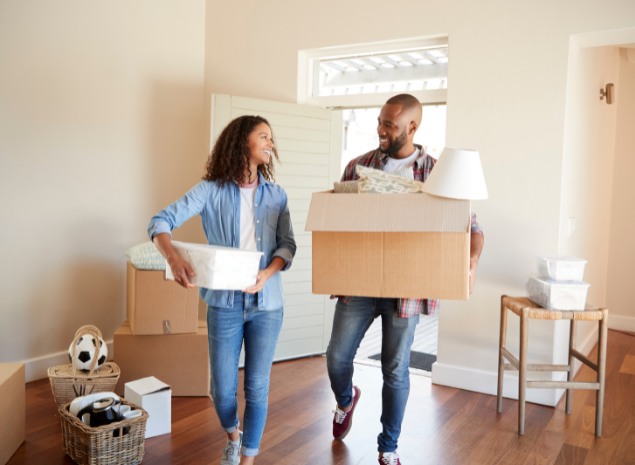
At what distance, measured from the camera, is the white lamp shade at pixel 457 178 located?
181 cm

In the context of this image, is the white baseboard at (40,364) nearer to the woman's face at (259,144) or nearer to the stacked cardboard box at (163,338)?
the stacked cardboard box at (163,338)

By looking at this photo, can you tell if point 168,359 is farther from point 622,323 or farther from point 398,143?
point 622,323

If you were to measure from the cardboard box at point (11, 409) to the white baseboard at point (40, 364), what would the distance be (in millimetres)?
906

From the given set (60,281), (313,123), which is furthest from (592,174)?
(60,281)

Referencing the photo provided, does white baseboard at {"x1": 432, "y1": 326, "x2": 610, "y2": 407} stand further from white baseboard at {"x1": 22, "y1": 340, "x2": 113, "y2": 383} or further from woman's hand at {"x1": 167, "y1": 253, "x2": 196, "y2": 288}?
white baseboard at {"x1": 22, "y1": 340, "x2": 113, "y2": 383}

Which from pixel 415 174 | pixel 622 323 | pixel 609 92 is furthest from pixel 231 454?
pixel 622 323

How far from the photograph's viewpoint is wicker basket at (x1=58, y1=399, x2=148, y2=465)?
A: 2291mm

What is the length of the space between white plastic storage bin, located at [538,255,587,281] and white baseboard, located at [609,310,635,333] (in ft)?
9.00

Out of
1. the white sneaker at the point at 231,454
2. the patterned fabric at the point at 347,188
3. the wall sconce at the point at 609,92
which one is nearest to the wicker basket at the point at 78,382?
the white sneaker at the point at 231,454

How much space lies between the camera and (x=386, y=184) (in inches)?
77.4

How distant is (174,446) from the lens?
2.60 m

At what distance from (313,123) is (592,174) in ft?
6.34

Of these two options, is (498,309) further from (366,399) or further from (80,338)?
(80,338)

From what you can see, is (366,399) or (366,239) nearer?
(366,239)
